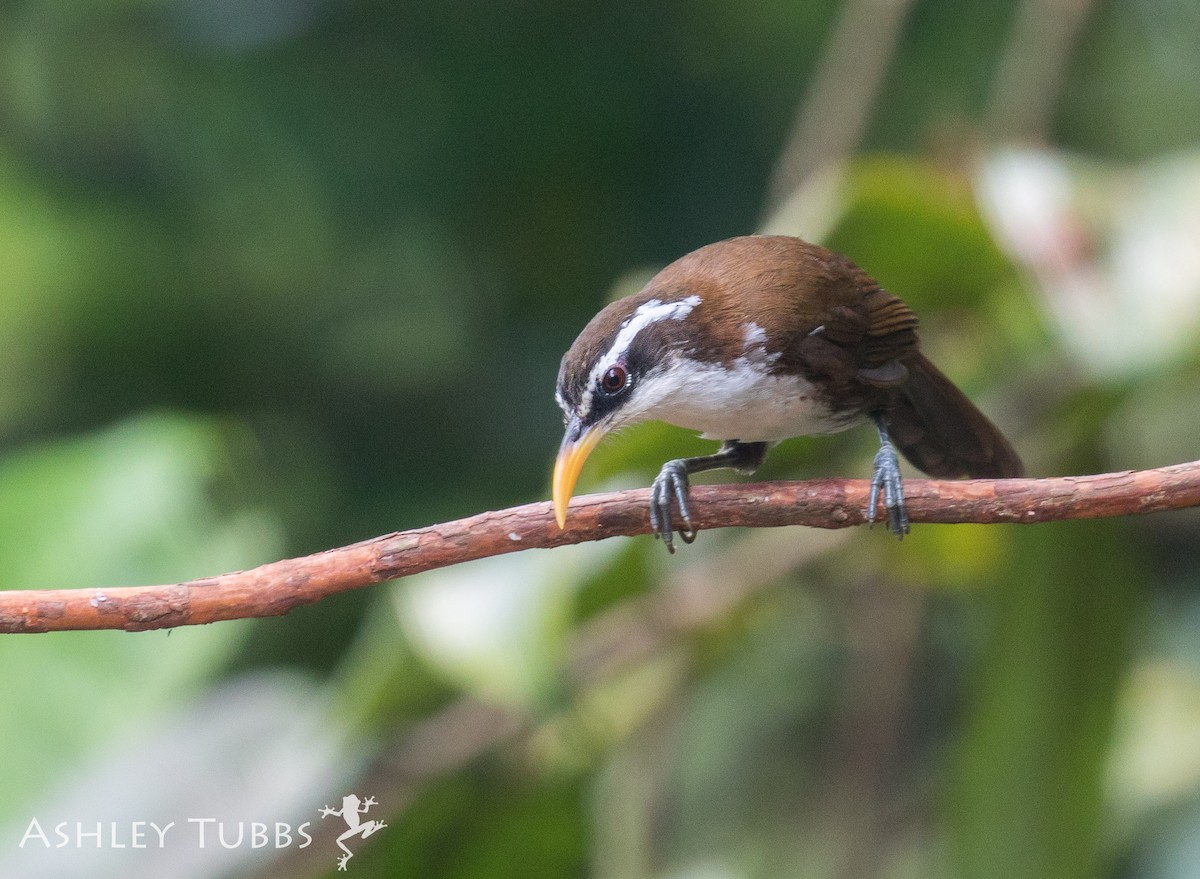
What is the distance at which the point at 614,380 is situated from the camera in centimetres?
Result: 231

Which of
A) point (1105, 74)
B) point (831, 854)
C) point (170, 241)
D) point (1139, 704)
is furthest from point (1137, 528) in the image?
point (170, 241)

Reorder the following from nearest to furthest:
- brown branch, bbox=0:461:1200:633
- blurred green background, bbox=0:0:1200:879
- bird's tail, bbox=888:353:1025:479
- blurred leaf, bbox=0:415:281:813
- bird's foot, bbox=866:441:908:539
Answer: brown branch, bbox=0:461:1200:633
bird's foot, bbox=866:441:908:539
bird's tail, bbox=888:353:1025:479
blurred green background, bbox=0:0:1200:879
blurred leaf, bbox=0:415:281:813

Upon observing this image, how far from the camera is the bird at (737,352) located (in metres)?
2.31

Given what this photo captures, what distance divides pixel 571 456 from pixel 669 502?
0.87 ft

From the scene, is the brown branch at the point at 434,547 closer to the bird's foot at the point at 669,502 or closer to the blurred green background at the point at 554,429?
the bird's foot at the point at 669,502

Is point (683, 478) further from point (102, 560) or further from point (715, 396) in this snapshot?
point (102, 560)

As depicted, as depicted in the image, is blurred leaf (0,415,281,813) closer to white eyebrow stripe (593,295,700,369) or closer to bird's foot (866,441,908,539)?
white eyebrow stripe (593,295,700,369)

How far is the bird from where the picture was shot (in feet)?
7.59

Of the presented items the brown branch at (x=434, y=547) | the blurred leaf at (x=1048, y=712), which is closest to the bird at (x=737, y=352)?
the brown branch at (x=434, y=547)

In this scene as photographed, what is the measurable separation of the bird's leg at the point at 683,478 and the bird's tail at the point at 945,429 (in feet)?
1.14

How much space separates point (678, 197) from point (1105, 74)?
6.04 feet

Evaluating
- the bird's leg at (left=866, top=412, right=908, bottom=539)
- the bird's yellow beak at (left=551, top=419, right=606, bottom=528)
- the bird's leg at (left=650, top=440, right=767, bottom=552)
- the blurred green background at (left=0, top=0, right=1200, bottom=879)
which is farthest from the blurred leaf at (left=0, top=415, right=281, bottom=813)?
the bird's leg at (left=866, top=412, right=908, bottom=539)

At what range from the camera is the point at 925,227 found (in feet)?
9.60

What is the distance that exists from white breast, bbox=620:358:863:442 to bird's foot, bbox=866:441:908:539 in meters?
0.20
